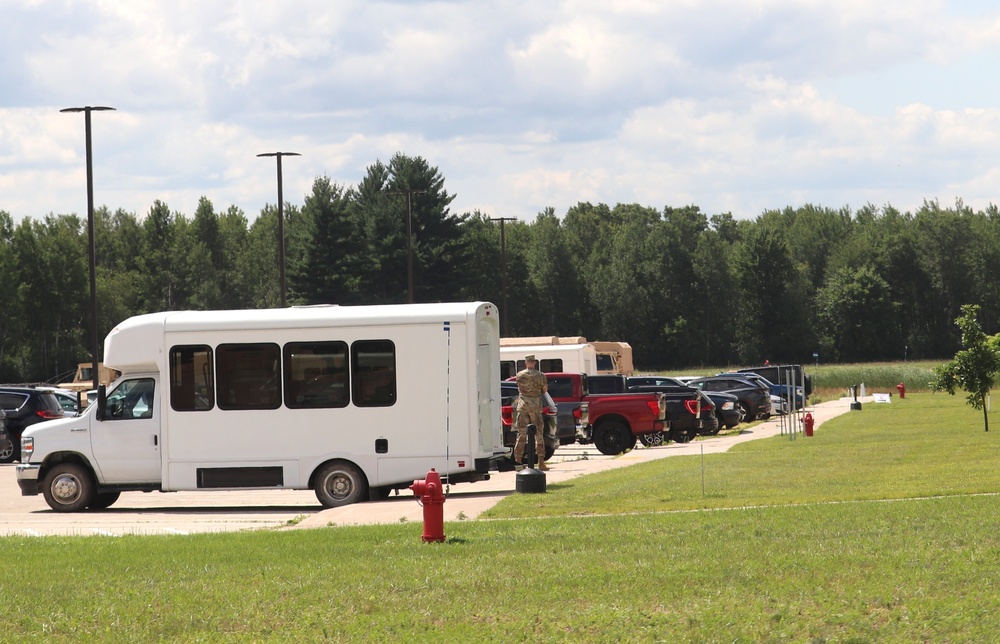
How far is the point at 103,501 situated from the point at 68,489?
2.60 ft

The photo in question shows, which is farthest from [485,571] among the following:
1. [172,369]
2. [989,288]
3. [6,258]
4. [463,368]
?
[989,288]

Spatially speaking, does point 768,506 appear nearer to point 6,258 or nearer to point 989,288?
point 6,258

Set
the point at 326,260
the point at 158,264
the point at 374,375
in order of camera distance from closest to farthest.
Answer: the point at 374,375, the point at 326,260, the point at 158,264

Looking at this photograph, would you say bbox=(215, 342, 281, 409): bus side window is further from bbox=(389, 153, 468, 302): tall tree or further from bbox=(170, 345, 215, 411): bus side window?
bbox=(389, 153, 468, 302): tall tree

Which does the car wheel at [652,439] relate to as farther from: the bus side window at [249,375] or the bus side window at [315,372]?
the bus side window at [249,375]

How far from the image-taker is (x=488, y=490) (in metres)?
20.8

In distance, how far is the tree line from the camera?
4043 inches

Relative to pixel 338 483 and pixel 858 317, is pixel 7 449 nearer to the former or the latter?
pixel 338 483

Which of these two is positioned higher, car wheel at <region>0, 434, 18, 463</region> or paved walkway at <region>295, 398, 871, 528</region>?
car wheel at <region>0, 434, 18, 463</region>

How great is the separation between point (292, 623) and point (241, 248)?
115m

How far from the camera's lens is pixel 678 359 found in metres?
119

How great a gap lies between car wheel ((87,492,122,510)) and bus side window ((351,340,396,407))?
412 cm

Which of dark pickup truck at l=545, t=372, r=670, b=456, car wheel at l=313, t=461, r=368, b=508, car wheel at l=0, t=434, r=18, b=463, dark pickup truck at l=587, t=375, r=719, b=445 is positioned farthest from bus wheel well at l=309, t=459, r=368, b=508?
car wheel at l=0, t=434, r=18, b=463

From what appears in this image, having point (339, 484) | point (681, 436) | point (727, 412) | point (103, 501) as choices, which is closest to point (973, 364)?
point (681, 436)
